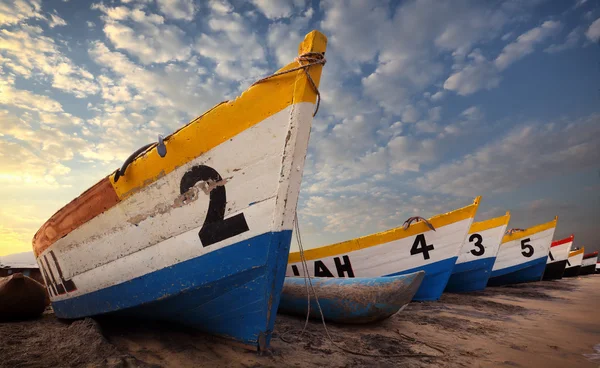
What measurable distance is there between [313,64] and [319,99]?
347 mm

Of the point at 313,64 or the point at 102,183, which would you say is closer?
the point at 313,64

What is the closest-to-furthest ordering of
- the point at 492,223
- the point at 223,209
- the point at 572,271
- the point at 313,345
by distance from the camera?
the point at 223,209, the point at 313,345, the point at 492,223, the point at 572,271

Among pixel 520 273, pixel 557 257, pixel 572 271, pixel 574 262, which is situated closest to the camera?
pixel 520 273

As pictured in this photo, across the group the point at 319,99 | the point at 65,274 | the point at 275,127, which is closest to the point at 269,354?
the point at 275,127

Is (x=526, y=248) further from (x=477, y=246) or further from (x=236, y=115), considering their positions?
(x=236, y=115)

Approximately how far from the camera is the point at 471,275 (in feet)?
33.8

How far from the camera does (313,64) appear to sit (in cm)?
258

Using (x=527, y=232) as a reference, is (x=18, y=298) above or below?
above

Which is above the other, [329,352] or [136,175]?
[136,175]

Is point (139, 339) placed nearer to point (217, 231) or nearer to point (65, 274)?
point (217, 231)

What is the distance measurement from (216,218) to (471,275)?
10956 mm

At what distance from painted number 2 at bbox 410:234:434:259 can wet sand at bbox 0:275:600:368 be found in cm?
218

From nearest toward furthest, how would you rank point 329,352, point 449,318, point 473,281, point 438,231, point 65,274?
1. point 329,352
2. point 65,274
3. point 449,318
4. point 438,231
5. point 473,281

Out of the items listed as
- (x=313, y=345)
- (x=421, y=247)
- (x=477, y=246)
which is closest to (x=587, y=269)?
(x=477, y=246)
